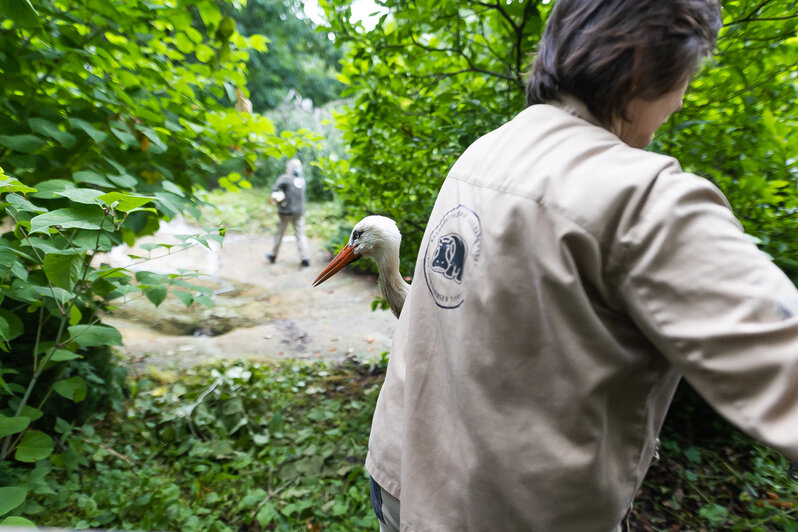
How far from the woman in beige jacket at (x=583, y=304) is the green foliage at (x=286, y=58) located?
15.7 m

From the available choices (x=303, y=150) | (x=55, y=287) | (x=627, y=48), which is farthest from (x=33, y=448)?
(x=303, y=150)

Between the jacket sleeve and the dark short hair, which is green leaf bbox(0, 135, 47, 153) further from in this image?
the jacket sleeve

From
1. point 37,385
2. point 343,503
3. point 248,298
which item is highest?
point 37,385

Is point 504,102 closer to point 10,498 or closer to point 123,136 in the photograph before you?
point 123,136

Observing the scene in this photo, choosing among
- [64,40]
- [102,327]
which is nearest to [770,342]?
[102,327]

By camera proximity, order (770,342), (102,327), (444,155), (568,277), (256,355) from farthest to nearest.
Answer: (256,355) → (444,155) → (102,327) → (568,277) → (770,342)

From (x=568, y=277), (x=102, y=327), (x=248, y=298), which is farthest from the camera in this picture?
(x=248, y=298)

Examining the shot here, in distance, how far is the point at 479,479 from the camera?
0.89 metres

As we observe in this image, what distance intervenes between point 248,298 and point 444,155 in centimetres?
533

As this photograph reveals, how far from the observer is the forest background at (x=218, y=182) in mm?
2100

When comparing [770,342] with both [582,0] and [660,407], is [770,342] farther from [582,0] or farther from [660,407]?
[582,0]

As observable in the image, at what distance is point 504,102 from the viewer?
8.71 ft

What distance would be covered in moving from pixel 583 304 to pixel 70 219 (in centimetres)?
159

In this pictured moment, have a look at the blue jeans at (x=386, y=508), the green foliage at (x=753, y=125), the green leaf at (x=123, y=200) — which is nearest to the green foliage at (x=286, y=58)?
the green foliage at (x=753, y=125)
